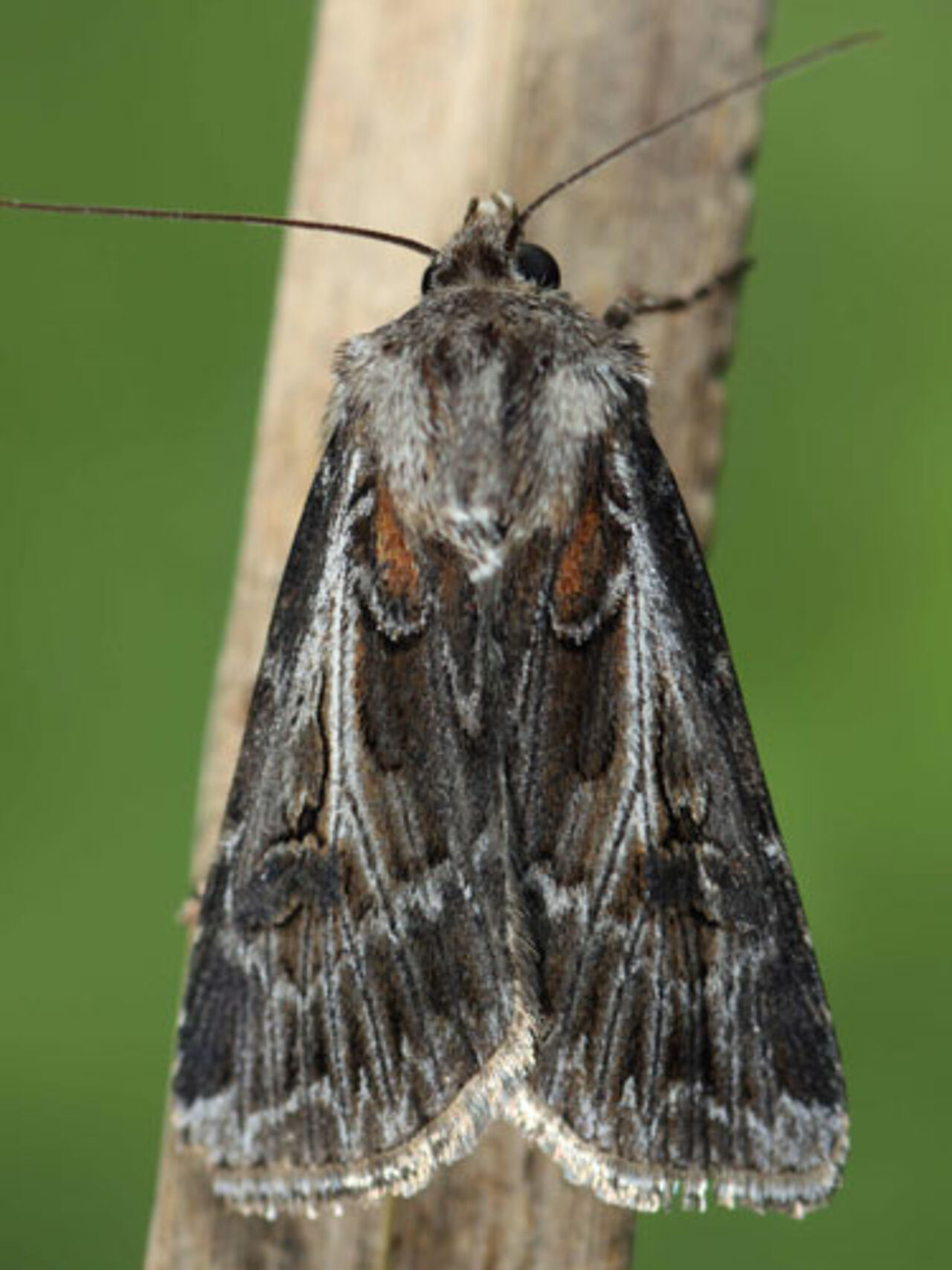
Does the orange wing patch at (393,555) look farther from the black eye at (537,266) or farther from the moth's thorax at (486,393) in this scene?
the black eye at (537,266)

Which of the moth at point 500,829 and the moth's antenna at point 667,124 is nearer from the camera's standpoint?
the moth at point 500,829

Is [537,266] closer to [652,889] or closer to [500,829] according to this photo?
[500,829]

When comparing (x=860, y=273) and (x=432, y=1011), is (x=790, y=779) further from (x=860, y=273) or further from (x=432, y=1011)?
(x=432, y=1011)

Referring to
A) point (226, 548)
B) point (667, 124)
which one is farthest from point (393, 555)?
point (226, 548)

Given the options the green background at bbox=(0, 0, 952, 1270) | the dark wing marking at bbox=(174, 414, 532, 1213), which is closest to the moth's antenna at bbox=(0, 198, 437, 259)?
the dark wing marking at bbox=(174, 414, 532, 1213)

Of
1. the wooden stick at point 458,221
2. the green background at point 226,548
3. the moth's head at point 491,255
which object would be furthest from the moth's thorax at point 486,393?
the green background at point 226,548

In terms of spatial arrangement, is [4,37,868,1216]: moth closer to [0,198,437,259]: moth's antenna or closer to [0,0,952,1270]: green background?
[0,198,437,259]: moth's antenna
